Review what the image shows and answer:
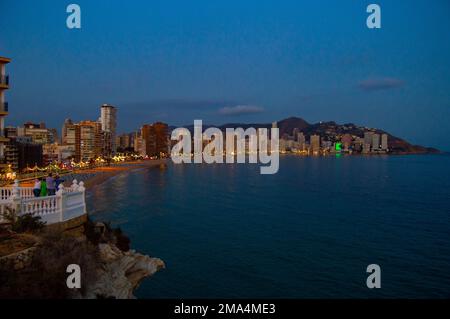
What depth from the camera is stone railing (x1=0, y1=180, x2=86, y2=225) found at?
1284 centimetres

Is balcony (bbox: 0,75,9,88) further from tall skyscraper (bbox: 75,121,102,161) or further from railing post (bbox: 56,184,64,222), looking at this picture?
tall skyscraper (bbox: 75,121,102,161)

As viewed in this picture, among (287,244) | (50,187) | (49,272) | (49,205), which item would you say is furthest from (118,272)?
(287,244)

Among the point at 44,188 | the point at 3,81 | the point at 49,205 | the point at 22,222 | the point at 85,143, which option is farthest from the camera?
the point at 85,143

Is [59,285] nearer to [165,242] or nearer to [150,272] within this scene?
[150,272]

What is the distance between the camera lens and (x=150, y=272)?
18.6m

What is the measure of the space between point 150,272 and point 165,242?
709 centimetres

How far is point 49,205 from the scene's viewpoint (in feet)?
45.3

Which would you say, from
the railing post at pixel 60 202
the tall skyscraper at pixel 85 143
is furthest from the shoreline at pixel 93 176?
the tall skyscraper at pixel 85 143

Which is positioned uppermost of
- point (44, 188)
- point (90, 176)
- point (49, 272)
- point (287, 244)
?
point (44, 188)

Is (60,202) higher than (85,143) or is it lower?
lower

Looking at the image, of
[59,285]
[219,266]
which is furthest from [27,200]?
[219,266]

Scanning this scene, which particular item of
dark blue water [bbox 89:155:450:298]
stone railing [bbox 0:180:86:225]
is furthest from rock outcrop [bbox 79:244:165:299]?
stone railing [bbox 0:180:86:225]

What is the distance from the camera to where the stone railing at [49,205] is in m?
12.8

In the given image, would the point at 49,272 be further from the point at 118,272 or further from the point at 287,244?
the point at 287,244
